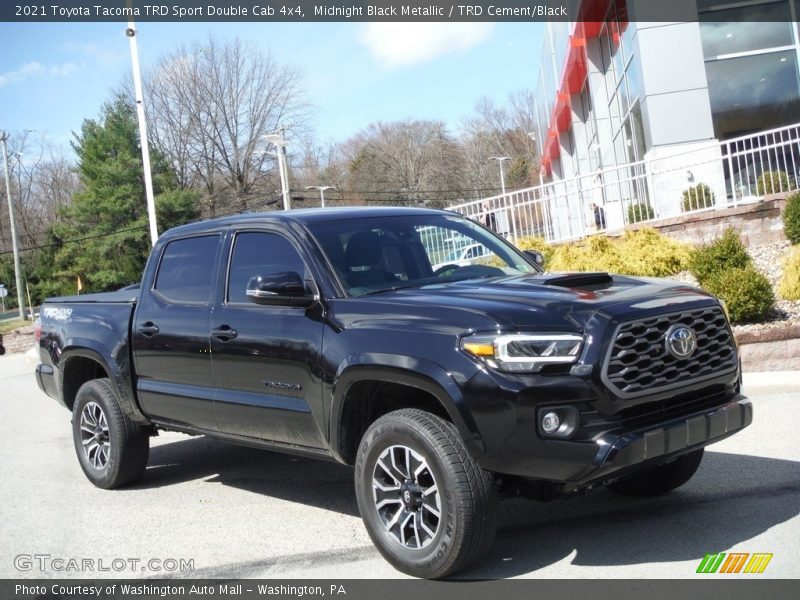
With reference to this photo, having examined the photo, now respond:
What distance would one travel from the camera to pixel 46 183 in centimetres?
8388

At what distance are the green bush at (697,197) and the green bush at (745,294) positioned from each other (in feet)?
16.1

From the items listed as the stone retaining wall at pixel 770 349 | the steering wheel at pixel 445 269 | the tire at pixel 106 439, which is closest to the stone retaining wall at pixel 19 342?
the tire at pixel 106 439

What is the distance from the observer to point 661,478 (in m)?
5.59

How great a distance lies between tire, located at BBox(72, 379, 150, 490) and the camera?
684 cm

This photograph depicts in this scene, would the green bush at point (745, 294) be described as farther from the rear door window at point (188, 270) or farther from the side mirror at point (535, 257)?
the rear door window at point (188, 270)

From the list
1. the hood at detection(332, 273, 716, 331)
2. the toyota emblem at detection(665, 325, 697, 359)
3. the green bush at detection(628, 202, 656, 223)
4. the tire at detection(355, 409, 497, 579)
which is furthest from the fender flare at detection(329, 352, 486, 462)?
the green bush at detection(628, 202, 656, 223)

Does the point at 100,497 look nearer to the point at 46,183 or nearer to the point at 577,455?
the point at 577,455

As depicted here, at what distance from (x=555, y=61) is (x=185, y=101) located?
36.5 m

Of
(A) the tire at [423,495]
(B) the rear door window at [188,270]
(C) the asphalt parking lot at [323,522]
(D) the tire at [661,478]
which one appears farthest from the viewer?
(B) the rear door window at [188,270]

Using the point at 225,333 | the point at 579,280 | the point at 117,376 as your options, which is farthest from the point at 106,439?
the point at 579,280

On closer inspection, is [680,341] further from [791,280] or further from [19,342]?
[19,342]

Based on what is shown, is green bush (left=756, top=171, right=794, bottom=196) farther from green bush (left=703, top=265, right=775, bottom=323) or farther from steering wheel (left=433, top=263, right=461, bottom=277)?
steering wheel (left=433, top=263, right=461, bottom=277)

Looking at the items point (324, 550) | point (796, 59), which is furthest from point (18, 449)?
point (796, 59)

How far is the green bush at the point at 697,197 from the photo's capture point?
14633 mm
